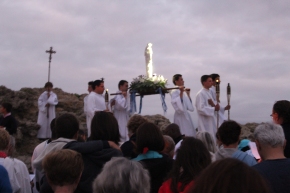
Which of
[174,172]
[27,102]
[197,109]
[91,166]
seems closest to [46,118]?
[27,102]

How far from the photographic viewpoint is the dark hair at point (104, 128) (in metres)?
5.10

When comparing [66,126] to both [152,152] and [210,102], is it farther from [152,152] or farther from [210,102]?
[210,102]

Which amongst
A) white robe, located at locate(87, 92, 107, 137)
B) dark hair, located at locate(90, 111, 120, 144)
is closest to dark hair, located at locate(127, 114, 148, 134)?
dark hair, located at locate(90, 111, 120, 144)

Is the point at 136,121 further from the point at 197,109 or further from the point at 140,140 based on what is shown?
the point at 197,109

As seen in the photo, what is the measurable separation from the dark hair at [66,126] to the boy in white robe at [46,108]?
40.5 feet

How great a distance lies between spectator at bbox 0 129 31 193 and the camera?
15.9ft

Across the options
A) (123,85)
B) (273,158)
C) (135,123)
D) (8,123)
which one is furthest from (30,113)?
(273,158)

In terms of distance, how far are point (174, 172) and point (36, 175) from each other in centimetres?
272

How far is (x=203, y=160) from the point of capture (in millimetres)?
3854

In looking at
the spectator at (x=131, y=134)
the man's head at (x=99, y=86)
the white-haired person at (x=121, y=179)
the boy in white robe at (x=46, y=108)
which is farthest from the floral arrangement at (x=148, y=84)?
the white-haired person at (x=121, y=179)

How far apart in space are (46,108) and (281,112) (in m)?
13.3

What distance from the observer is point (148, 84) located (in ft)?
45.6

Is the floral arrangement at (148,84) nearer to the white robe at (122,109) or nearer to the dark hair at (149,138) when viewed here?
the white robe at (122,109)

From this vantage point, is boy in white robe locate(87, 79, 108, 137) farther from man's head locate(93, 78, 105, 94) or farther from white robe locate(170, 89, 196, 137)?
white robe locate(170, 89, 196, 137)
